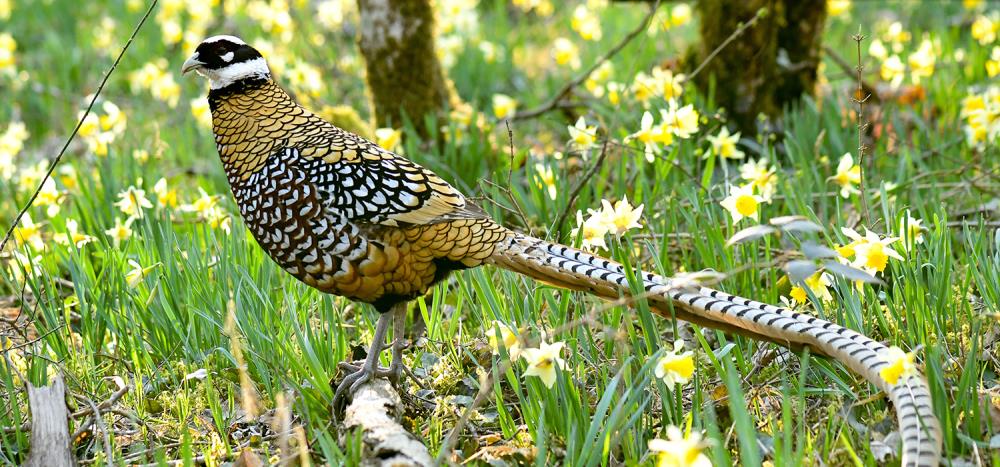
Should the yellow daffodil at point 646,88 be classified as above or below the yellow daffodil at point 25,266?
above

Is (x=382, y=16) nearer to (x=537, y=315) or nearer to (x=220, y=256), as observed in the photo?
(x=220, y=256)

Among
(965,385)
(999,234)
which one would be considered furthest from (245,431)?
(999,234)

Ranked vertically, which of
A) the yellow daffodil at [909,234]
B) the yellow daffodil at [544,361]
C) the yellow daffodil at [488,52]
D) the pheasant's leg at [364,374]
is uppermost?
the yellow daffodil at [488,52]

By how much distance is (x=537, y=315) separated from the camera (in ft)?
10.5

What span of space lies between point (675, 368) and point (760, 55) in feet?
10.4

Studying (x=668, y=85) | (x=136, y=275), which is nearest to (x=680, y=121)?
→ (x=668, y=85)

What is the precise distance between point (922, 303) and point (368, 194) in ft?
5.34

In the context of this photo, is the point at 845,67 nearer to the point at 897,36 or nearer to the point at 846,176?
the point at 897,36

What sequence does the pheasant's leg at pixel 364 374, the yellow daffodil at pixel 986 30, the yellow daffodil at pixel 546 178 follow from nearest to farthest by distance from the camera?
1. the pheasant's leg at pixel 364 374
2. the yellow daffodil at pixel 546 178
3. the yellow daffodil at pixel 986 30

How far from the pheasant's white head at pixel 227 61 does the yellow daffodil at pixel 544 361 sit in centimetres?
149

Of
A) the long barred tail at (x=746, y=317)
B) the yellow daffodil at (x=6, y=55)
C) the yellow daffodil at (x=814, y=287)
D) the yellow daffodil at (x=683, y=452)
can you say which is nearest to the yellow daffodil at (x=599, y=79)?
the long barred tail at (x=746, y=317)

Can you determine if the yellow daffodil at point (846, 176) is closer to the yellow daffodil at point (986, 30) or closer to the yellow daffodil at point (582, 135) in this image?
the yellow daffodil at point (582, 135)

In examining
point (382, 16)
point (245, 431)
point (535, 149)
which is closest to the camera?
point (245, 431)

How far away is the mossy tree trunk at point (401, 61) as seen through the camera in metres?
5.32
